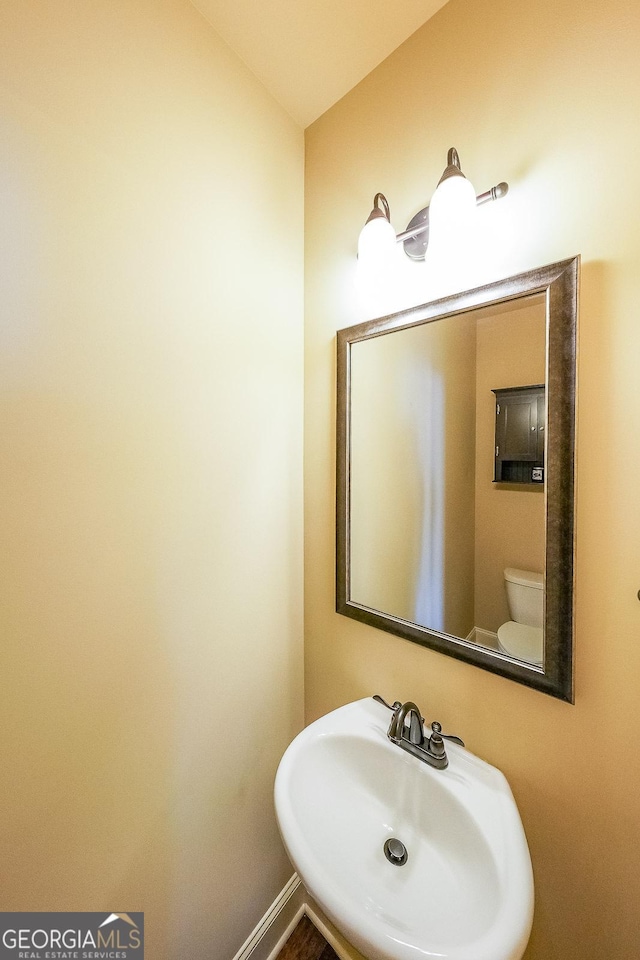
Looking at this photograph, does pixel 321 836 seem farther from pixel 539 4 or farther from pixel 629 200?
pixel 539 4

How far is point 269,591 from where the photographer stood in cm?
115

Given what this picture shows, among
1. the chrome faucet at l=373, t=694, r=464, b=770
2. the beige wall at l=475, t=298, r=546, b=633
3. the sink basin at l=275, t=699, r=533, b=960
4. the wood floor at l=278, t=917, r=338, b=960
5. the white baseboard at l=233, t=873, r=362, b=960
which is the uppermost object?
the beige wall at l=475, t=298, r=546, b=633

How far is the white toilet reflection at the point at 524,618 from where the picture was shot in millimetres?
769

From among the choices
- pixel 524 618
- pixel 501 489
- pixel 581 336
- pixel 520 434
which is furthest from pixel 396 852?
pixel 581 336

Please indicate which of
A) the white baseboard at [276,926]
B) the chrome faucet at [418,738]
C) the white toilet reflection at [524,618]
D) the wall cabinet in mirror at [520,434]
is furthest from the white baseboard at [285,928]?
the wall cabinet in mirror at [520,434]

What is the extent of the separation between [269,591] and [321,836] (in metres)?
0.57

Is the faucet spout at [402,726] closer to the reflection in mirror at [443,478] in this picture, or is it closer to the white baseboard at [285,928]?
the reflection in mirror at [443,478]

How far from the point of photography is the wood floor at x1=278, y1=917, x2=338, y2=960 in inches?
46.0

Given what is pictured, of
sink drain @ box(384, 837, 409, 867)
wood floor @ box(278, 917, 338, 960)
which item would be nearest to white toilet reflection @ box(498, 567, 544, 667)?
sink drain @ box(384, 837, 409, 867)

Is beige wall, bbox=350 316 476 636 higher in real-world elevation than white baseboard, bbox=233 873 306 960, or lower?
higher

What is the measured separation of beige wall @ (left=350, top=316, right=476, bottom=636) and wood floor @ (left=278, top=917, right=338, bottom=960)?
1162mm

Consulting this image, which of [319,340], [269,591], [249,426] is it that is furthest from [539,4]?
[269,591]

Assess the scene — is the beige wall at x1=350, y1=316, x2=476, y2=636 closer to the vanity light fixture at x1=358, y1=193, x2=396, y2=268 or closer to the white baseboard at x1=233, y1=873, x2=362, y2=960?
the vanity light fixture at x1=358, y1=193, x2=396, y2=268

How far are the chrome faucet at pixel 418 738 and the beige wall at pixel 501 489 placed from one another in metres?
0.27
